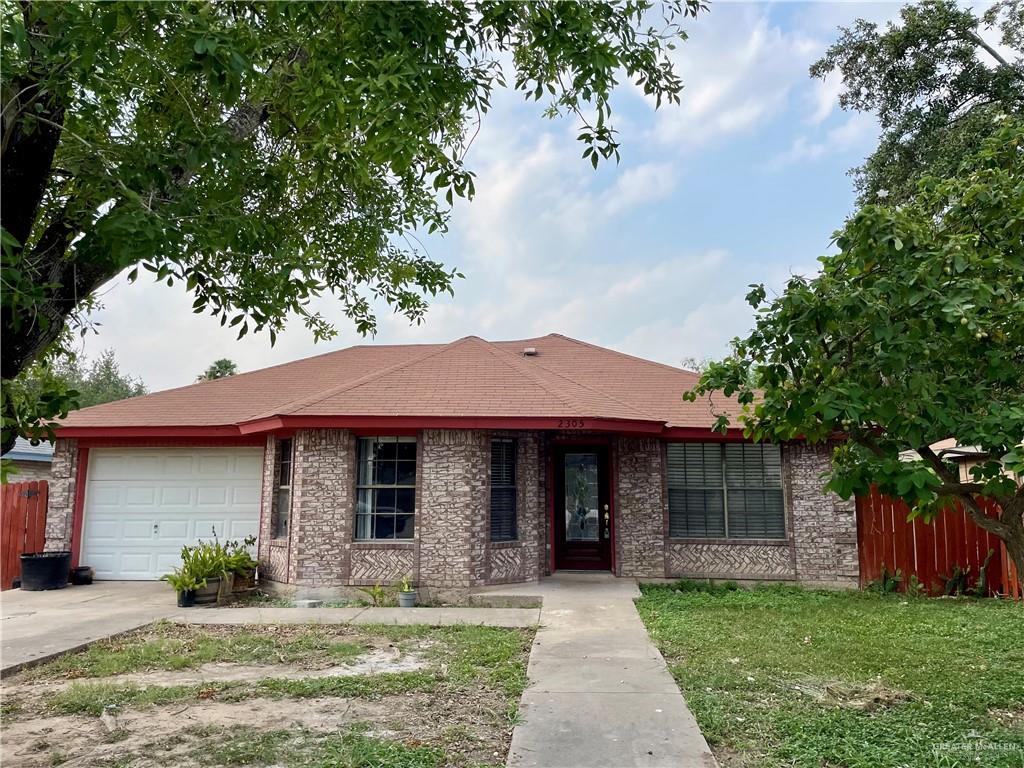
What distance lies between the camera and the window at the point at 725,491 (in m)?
11.2

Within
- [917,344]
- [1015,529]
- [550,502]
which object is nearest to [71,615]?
[550,502]

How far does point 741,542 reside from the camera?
11.1 metres

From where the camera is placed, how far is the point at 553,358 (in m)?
14.8

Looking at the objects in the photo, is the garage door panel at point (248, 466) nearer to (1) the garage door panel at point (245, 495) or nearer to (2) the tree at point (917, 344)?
(1) the garage door panel at point (245, 495)

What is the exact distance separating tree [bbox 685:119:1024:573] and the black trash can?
1161 centimetres

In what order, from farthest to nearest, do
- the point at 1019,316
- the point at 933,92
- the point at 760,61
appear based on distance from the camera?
the point at 933,92 → the point at 760,61 → the point at 1019,316

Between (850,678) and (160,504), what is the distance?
11.2m

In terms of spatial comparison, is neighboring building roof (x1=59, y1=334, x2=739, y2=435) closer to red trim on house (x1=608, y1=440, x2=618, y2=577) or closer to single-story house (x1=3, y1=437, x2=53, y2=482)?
red trim on house (x1=608, y1=440, x2=618, y2=577)

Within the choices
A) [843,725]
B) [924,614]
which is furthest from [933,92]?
[843,725]

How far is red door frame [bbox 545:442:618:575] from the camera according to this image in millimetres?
11375

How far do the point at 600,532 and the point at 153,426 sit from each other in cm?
814

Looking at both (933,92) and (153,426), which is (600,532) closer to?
(153,426)

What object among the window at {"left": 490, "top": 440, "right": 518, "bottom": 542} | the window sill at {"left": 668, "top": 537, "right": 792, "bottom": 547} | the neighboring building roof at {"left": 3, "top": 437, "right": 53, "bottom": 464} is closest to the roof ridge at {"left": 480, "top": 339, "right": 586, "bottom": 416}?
the window at {"left": 490, "top": 440, "right": 518, "bottom": 542}

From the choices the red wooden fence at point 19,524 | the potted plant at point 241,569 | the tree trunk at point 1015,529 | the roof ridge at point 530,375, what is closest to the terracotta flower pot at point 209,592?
the potted plant at point 241,569
